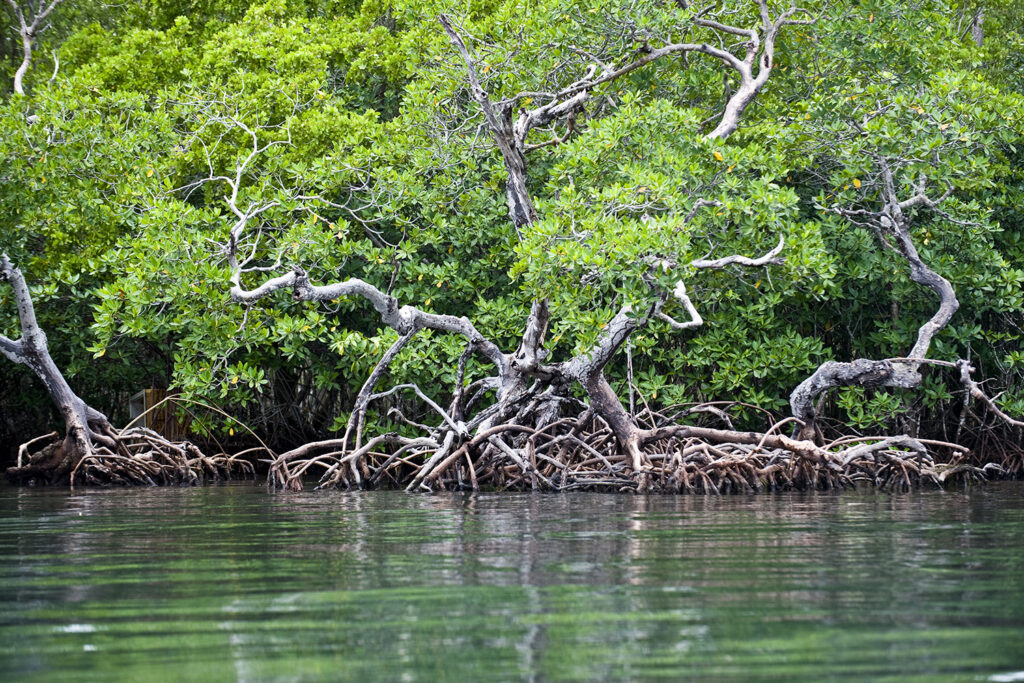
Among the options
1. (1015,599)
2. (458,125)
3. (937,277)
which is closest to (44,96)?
(458,125)

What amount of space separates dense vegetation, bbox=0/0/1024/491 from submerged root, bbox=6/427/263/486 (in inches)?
23.3

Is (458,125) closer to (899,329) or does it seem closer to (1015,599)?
(899,329)

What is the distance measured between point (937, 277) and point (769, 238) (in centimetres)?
161

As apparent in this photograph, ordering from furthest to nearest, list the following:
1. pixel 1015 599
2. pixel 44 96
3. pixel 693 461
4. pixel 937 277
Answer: pixel 44 96 → pixel 937 277 → pixel 693 461 → pixel 1015 599

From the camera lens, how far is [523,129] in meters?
11.7

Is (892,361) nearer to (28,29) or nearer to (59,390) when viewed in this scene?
(59,390)

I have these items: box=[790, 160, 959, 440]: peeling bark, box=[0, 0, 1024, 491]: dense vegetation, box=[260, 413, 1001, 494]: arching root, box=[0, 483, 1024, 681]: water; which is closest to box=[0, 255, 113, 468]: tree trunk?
box=[0, 0, 1024, 491]: dense vegetation

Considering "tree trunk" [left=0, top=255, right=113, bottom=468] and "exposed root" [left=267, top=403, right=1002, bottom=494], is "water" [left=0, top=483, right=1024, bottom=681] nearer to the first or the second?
"exposed root" [left=267, top=403, right=1002, bottom=494]

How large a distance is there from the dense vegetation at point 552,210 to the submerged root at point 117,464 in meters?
0.59

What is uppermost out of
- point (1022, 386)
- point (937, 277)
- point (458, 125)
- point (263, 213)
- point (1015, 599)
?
point (458, 125)

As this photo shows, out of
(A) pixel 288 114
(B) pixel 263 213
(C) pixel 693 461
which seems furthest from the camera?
(A) pixel 288 114

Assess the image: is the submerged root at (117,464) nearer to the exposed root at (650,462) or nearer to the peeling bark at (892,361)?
the exposed root at (650,462)

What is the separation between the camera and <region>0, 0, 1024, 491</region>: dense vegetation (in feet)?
35.3

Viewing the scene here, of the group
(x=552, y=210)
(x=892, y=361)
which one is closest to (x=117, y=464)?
(x=552, y=210)
